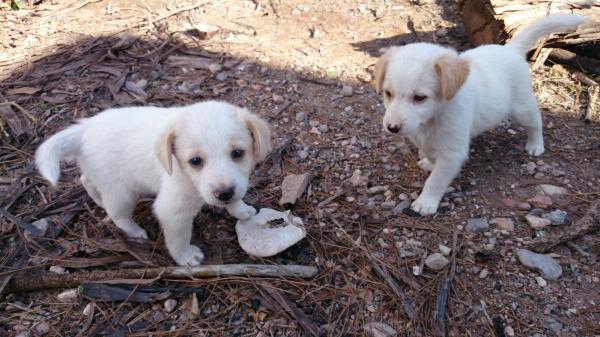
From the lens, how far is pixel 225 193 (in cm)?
269

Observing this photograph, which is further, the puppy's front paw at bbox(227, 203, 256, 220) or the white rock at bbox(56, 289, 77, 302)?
the puppy's front paw at bbox(227, 203, 256, 220)

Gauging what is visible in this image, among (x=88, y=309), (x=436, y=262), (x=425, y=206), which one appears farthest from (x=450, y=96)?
(x=88, y=309)

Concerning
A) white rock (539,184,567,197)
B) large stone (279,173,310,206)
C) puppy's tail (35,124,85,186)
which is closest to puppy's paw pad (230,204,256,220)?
large stone (279,173,310,206)

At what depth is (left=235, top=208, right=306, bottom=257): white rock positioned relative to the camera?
334 centimetres

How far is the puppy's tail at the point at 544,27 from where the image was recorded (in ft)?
13.2

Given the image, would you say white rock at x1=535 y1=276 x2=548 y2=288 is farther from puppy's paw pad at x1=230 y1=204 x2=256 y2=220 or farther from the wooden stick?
puppy's paw pad at x1=230 y1=204 x2=256 y2=220

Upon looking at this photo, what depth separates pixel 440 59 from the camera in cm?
332

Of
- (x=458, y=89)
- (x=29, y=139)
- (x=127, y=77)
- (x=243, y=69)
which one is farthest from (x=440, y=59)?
(x=29, y=139)

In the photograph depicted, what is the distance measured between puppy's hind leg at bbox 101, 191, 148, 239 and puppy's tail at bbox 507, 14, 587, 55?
12.5ft

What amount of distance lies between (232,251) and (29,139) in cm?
270

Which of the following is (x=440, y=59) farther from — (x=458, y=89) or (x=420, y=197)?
(x=420, y=197)

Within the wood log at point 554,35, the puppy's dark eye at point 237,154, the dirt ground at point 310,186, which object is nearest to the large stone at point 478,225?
the dirt ground at point 310,186

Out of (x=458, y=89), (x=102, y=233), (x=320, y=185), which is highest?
(x=458, y=89)

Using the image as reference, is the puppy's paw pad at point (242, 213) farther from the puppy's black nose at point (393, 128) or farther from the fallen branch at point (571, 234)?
the fallen branch at point (571, 234)
